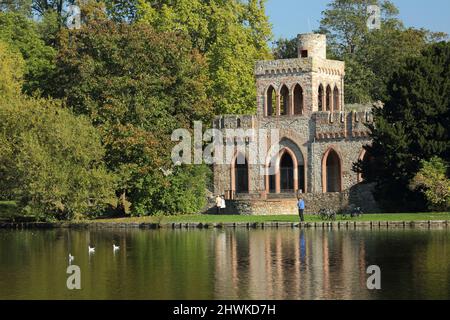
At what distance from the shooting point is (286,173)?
72625 millimetres

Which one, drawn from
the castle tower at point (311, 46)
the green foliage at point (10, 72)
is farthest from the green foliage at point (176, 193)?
the castle tower at point (311, 46)

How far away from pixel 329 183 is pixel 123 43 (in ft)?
50.1

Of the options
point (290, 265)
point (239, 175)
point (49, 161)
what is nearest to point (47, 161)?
point (49, 161)

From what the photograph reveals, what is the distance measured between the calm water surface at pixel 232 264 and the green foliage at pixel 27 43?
23.4 meters

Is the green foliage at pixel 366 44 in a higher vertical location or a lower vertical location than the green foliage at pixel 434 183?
higher

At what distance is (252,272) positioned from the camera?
3816cm

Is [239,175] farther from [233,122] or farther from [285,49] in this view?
[285,49]

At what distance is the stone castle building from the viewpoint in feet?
228

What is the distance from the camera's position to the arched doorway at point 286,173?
72244mm

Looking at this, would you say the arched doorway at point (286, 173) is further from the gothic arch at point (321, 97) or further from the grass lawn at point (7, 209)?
the grass lawn at point (7, 209)

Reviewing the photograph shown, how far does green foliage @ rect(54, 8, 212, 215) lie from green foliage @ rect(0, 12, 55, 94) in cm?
915

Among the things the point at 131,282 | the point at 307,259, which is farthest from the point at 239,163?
the point at 131,282

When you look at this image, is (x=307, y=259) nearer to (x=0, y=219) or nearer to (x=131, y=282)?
(x=131, y=282)

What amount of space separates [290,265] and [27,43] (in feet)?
150
